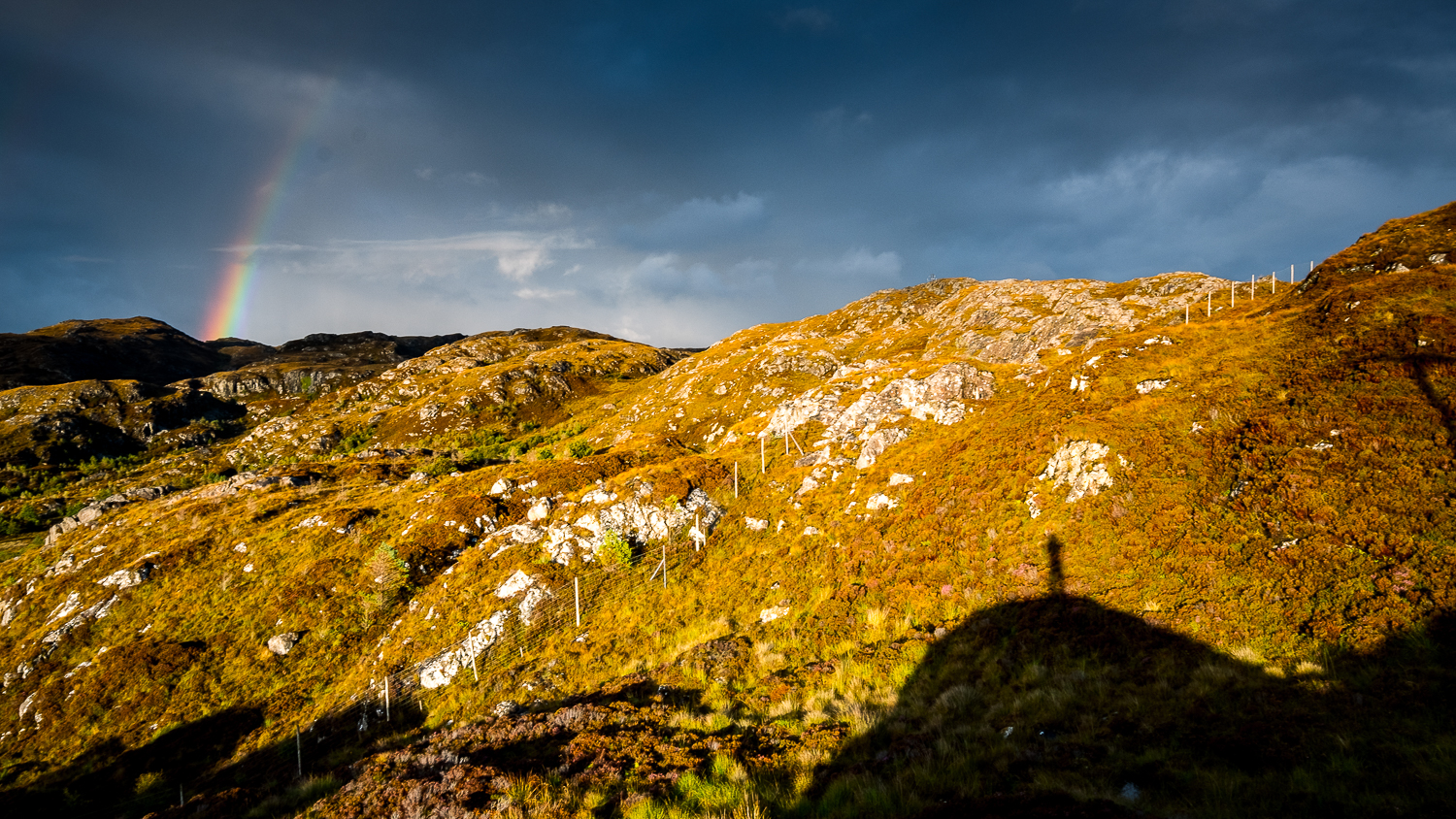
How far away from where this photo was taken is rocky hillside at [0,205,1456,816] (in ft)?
34.9

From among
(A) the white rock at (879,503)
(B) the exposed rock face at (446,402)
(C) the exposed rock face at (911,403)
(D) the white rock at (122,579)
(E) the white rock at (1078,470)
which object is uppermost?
(B) the exposed rock face at (446,402)

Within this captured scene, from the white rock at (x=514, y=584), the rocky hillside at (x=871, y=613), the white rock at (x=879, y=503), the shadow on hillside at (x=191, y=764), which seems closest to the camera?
the rocky hillside at (x=871, y=613)

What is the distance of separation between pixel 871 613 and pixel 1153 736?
34.4 feet

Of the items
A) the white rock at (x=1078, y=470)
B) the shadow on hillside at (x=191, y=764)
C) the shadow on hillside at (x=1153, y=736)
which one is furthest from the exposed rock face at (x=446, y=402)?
the shadow on hillside at (x=1153, y=736)

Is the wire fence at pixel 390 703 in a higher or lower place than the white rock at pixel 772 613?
lower

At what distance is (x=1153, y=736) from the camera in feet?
34.8

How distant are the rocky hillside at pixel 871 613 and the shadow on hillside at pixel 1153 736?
0.08m

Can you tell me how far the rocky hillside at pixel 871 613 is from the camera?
34.9 ft

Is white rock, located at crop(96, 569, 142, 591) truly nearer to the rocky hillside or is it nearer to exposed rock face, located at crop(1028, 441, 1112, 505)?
the rocky hillside

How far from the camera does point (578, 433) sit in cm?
11419

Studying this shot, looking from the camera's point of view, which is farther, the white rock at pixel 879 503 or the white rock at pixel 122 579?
the white rock at pixel 122 579

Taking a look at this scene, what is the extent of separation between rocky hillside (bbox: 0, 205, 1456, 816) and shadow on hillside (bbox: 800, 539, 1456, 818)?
79 millimetres

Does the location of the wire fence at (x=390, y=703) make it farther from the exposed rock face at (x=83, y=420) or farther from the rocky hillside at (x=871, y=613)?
the exposed rock face at (x=83, y=420)

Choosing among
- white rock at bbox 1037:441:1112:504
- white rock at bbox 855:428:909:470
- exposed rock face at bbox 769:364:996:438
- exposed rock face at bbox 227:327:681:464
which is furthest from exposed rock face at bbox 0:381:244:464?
white rock at bbox 1037:441:1112:504
